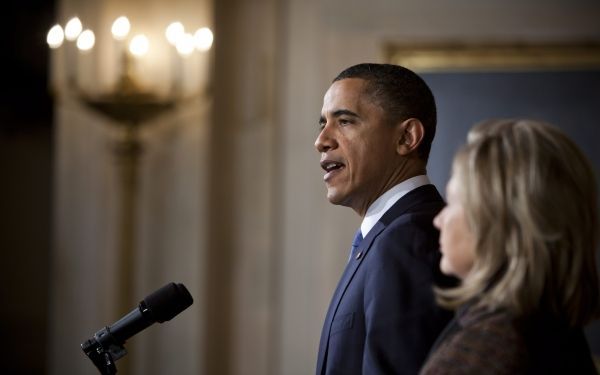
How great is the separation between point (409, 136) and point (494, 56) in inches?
111

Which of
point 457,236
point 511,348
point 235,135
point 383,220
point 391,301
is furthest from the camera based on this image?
point 235,135

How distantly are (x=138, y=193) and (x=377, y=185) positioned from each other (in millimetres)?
2828

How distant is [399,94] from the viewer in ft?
7.72

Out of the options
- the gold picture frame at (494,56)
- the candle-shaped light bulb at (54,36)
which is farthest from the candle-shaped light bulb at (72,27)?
the gold picture frame at (494,56)

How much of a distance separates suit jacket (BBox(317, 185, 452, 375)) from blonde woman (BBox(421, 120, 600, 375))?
46 centimetres

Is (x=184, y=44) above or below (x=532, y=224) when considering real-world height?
above

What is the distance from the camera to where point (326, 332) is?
2121 millimetres

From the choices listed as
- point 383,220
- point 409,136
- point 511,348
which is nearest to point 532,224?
point 511,348

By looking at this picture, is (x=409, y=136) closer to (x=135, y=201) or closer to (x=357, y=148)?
(x=357, y=148)

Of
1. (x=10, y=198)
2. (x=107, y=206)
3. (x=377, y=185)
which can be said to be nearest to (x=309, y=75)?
(x=107, y=206)

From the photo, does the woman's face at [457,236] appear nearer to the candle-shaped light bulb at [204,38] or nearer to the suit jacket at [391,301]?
the suit jacket at [391,301]

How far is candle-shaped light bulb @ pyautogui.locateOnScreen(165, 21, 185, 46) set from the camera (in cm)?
464

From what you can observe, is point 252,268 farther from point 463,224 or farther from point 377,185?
point 463,224

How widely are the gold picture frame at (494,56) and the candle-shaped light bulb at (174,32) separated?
47.2 inches
